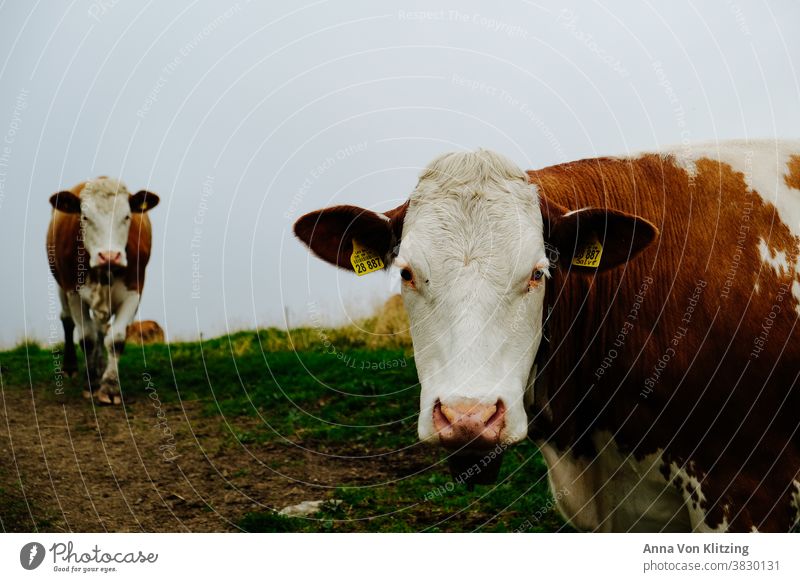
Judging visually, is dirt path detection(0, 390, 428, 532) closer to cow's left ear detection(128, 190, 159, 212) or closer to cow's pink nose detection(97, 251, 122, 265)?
cow's pink nose detection(97, 251, 122, 265)

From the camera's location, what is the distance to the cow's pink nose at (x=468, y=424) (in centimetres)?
311

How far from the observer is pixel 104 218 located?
10.1m

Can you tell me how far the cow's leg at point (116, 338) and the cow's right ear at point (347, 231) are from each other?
21.1 feet

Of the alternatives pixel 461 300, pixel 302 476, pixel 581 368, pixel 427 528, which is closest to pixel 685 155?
pixel 581 368

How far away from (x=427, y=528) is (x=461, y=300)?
318 centimetres

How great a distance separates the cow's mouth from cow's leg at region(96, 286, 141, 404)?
6.90 meters

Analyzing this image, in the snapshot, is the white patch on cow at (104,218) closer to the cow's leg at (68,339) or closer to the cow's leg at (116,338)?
the cow's leg at (116,338)

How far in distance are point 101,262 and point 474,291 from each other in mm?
7791

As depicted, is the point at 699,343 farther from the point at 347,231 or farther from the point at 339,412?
the point at 339,412

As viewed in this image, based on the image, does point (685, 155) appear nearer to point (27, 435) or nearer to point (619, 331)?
point (619, 331)

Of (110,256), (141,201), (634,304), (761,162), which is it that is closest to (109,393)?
(110,256)

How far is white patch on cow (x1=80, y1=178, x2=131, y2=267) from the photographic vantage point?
1005cm

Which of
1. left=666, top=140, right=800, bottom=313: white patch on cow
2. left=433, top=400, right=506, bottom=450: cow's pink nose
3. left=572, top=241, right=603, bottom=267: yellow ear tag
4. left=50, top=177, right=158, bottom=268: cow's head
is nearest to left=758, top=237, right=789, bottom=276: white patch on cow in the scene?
left=666, top=140, right=800, bottom=313: white patch on cow

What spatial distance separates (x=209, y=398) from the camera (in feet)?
→ 31.7
